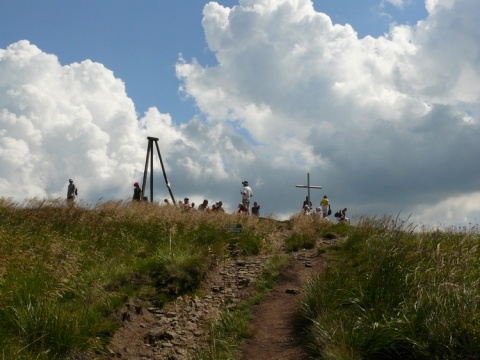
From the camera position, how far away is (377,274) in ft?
31.7

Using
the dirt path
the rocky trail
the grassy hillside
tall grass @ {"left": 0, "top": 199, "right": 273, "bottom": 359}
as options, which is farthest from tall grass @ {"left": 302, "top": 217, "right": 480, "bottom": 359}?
tall grass @ {"left": 0, "top": 199, "right": 273, "bottom": 359}

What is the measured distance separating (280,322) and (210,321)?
4.15 ft

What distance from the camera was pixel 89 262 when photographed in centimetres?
1296

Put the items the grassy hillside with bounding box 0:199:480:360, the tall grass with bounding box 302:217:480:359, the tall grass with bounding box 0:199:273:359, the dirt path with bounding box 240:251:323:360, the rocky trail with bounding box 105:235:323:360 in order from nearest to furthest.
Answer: the tall grass with bounding box 302:217:480:359 < the grassy hillside with bounding box 0:199:480:360 < the tall grass with bounding box 0:199:273:359 < the dirt path with bounding box 240:251:323:360 < the rocky trail with bounding box 105:235:323:360

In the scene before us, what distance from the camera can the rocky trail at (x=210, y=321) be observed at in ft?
29.5

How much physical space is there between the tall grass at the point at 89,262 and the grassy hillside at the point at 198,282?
0.03m

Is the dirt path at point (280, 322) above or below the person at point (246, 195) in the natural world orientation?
below

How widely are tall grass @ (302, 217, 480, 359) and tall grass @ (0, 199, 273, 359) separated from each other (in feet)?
10.7

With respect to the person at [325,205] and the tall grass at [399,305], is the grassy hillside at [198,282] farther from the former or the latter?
the person at [325,205]

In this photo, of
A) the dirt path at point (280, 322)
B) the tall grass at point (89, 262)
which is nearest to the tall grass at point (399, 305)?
the dirt path at point (280, 322)

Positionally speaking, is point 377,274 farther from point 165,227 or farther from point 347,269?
point 165,227

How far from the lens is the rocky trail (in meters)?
8.98

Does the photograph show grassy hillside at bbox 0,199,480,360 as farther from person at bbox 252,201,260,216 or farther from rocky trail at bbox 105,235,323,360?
person at bbox 252,201,260,216

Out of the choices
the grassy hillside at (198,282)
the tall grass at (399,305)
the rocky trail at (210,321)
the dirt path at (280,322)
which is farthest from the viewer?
the rocky trail at (210,321)
